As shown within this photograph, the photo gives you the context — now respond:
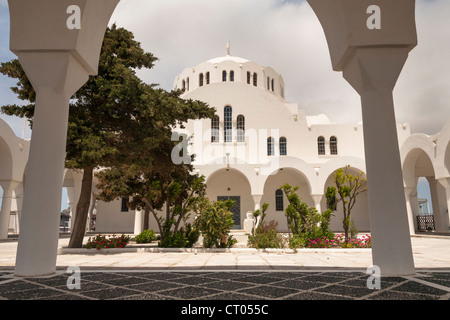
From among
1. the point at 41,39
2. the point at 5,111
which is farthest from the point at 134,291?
the point at 5,111

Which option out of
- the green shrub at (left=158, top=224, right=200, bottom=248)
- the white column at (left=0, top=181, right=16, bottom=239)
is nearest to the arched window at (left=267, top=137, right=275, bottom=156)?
the green shrub at (left=158, top=224, right=200, bottom=248)

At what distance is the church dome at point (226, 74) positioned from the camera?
26.7 meters

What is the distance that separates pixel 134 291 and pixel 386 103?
4.17 meters

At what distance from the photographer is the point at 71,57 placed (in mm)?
4699

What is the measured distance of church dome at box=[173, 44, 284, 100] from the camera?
26.7 m

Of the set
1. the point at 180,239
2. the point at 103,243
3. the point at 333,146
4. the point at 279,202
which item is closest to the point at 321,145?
the point at 333,146

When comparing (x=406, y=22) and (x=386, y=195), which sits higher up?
(x=406, y=22)

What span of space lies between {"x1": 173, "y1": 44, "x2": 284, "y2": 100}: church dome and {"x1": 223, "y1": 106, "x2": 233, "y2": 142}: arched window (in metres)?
4.13

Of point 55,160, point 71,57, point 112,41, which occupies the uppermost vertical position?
point 112,41

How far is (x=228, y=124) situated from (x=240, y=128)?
0.92 m

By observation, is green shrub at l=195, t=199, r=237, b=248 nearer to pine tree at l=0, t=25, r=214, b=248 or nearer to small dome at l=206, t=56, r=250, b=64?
pine tree at l=0, t=25, r=214, b=248

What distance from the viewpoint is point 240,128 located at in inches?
898

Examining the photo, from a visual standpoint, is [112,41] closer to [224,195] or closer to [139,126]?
[139,126]

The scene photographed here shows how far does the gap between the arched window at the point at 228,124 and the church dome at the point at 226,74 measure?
413cm
